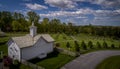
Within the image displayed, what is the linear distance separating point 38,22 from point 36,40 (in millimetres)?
45100

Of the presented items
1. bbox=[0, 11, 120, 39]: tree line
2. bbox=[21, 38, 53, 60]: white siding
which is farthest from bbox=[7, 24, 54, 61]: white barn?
bbox=[0, 11, 120, 39]: tree line

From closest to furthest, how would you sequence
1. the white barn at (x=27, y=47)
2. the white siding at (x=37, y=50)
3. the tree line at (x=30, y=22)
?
1. the white barn at (x=27, y=47)
2. the white siding at (x=37, y=50)
3. the tree line at (x=30, y=22)

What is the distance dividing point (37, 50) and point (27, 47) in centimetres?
328

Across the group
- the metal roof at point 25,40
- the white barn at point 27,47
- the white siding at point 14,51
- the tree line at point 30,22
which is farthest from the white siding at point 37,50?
the tree line at point 30,22

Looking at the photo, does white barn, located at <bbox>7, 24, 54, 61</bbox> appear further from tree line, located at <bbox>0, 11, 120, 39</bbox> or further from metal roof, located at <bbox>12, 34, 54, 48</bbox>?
tree line, located at <bbox>0, 11, 120, 39</bbox>

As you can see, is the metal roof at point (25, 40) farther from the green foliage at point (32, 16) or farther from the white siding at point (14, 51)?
the green foliage at point (32, 16)

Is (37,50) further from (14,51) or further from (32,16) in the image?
(32,16)

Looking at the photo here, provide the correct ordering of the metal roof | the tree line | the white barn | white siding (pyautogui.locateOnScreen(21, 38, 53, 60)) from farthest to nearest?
the tree line
white siding (pyautogui.locateOnScreen(21, 38, 53, 60))
the metal roof
the white barn

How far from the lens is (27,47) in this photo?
Result: 89.1 feet

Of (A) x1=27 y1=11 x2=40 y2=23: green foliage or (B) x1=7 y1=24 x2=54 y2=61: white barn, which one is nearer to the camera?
(B) x1=7 y1=24 x2=54 y2=61: white barn

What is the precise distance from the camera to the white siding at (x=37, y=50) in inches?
1072

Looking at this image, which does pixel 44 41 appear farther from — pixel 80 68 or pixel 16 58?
pixel 80 68

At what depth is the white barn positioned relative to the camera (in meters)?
26.5

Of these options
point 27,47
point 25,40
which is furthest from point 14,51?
point 25,40
